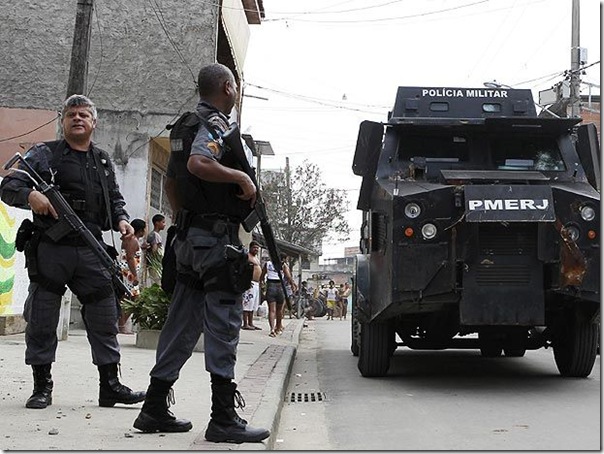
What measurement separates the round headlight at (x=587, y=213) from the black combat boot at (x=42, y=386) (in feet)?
14.5

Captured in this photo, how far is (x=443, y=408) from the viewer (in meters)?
6.79

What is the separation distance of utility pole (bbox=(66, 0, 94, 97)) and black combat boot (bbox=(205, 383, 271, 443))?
6.72 m

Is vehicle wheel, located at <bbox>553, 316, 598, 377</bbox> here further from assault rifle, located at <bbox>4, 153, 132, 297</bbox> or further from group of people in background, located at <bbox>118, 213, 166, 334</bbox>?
assault rifle, located at <bbox>4, 153, 132, 297</bbox>

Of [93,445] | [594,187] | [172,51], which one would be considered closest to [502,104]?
[594,187]

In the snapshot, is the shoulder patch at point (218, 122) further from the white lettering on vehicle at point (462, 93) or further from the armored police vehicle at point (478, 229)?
the white lettering on vehicle at point (462, 93)

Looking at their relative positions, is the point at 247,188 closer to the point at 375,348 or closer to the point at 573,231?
the point at 573,231

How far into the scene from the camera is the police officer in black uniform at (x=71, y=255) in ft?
17.2

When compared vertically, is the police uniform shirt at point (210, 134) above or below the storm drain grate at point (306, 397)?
above

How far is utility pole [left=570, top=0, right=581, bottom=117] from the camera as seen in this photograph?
2344cm

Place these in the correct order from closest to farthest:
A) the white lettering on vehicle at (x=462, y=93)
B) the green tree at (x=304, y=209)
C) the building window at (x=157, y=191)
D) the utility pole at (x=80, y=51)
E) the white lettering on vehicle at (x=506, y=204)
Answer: the white lettering on vehicle at (x=506, y=204) < the white lettering on vehicle at (x=462, y=93) < the utility pole at (x=80, y=51) < the building window at (x=157, y=191) < the green tree at (x=304, y=209)

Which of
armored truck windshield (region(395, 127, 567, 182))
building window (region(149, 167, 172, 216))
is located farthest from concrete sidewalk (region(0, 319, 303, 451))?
building window (region(149, 167, 172, 216))

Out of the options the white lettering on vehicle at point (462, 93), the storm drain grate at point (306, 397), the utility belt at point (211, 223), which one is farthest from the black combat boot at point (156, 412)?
the white lettering on vehicle at point (462, 93)

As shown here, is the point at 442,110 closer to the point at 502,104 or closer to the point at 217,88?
the point at 502,104

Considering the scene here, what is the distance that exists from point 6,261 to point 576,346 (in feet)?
22.1
